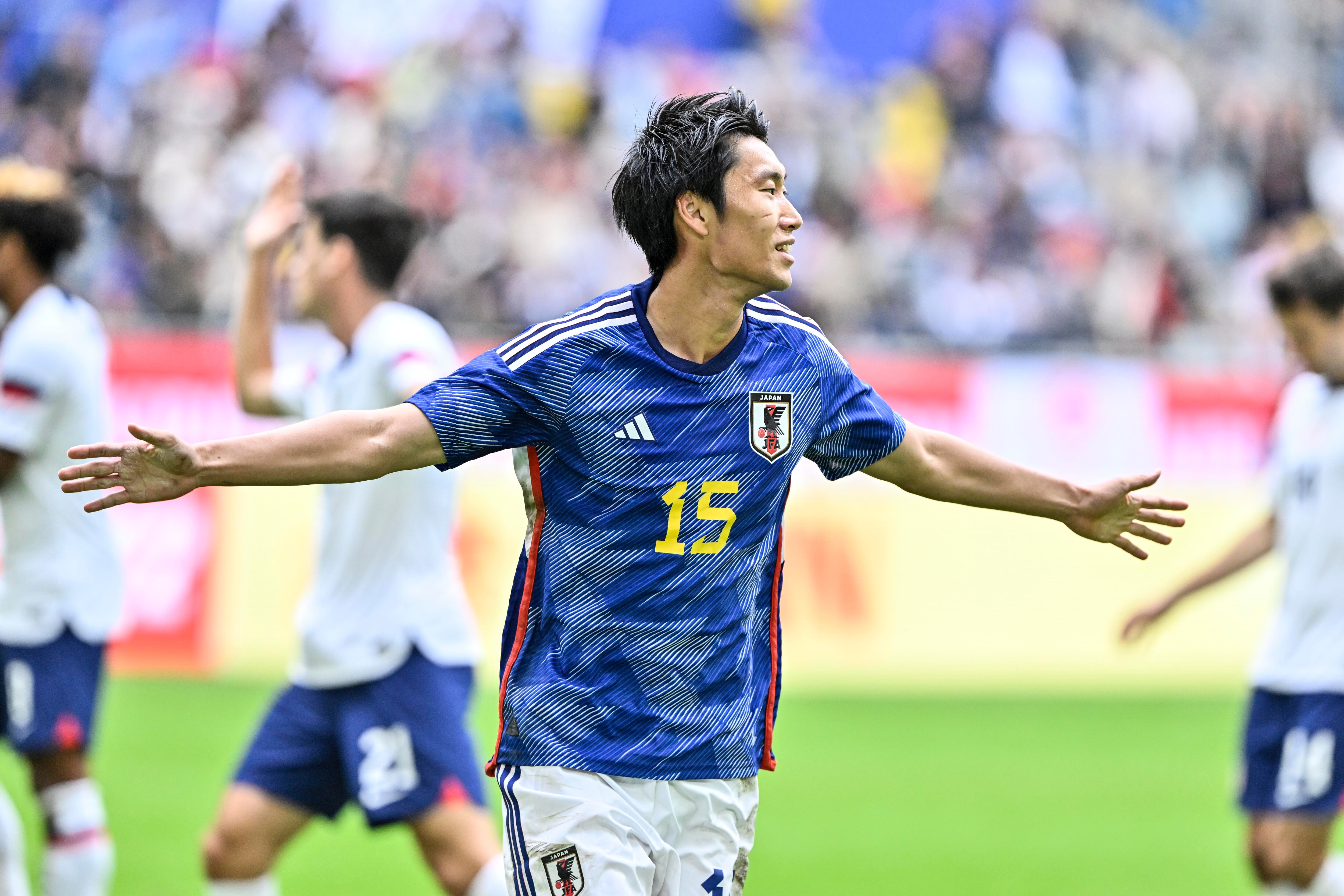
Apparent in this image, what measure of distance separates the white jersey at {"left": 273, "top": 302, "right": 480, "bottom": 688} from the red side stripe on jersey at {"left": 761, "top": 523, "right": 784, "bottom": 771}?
5.43 feet

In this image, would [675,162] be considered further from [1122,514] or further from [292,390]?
[292,390]

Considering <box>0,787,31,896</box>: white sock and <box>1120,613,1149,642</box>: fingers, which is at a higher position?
<box>1120,613,1149,642</box>: fingers

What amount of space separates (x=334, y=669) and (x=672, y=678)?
1936 mm

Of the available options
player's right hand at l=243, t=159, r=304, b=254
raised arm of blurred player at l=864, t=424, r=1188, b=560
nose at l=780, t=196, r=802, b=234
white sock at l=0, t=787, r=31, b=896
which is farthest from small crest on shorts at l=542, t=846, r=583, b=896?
player's right hand at l=243, t=159, r=304, b=254

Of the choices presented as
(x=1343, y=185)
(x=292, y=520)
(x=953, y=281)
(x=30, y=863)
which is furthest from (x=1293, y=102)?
(x=30, y=863)

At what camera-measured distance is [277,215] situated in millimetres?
6285

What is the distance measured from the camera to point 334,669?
5492 mm

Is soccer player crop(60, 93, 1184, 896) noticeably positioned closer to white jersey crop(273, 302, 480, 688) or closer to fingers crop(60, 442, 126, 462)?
fingers crop(60, 442, 126, 462)

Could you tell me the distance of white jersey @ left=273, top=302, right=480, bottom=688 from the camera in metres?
5.49

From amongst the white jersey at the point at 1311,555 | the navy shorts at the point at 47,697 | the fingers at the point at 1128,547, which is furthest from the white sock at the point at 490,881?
the white jersey at the point at 1311,555

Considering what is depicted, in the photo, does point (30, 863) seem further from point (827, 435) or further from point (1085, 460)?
point (1085, 460)

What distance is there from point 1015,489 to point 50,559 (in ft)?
11.2

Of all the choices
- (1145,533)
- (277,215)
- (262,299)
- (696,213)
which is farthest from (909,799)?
(696,213)

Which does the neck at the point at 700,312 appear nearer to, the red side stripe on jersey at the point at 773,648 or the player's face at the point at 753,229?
the player's face at the point at 753,229
